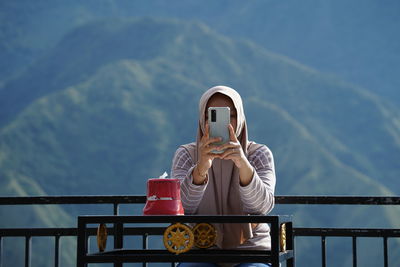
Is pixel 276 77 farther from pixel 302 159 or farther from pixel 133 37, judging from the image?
pixel 133 37

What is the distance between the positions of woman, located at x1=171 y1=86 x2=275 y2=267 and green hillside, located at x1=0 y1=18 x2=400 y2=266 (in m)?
19.6

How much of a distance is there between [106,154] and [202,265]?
2146 cm

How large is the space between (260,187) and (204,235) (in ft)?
0.64

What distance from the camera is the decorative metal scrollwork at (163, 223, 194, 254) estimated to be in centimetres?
145

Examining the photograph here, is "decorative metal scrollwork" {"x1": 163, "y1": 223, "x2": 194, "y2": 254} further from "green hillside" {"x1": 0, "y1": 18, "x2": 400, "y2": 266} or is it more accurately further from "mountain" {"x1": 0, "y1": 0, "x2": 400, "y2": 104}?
"mountain" {"x1": 0, "y1": 0, "x2": 400, "y2": 104}

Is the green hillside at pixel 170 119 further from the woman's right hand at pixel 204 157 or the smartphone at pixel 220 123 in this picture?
the smartphone at pixel 220 123

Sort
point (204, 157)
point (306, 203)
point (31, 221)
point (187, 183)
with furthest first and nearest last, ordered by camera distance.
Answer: point (31, 221) → point (306, 203) → point (187, 183) → point (204, 157)

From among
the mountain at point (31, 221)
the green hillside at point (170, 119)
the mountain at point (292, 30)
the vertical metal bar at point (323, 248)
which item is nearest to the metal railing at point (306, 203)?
the vertical metal bar at point (323, 248)

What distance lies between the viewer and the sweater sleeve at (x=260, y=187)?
1.63 m

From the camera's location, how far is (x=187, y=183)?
65.7 inches

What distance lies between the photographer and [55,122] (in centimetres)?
2392

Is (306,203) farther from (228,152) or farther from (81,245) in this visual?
(81,245)

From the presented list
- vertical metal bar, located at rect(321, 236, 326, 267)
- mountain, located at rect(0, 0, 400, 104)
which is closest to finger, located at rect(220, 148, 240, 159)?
vertical metal bar, located at rect(321, 236, 326, 267)

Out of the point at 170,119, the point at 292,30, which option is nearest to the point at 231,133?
the point at 170,119
